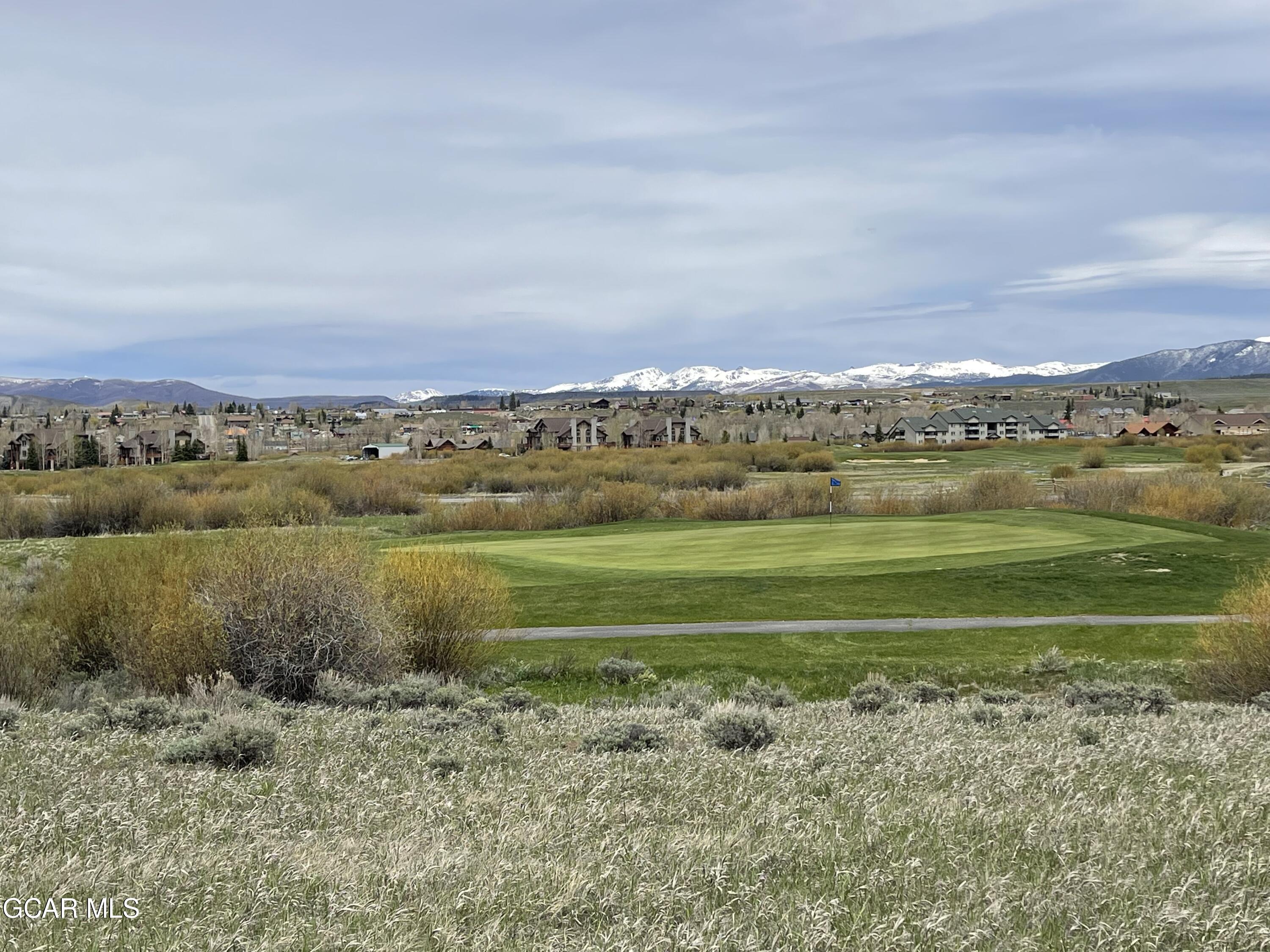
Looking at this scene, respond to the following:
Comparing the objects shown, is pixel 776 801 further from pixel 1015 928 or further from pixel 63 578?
pixel 63 578

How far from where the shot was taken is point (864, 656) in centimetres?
2177

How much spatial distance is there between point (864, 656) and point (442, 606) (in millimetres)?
9110

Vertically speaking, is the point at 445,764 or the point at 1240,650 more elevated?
the point at 445,764

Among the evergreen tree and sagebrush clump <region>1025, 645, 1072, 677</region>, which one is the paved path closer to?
sagebrush clump <region>1025, 645, 1072, 677</region>

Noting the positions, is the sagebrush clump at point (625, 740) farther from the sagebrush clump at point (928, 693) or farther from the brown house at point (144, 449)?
the brown house at point (144, 449)

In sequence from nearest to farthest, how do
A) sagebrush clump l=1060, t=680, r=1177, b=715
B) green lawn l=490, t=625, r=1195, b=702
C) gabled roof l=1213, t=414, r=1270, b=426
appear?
sagebrush clump l=1060, t=680, r=1177, b=715 → green lawn l=490, t=625, r=1195, b=702 → gabled roof l=1213, t=414, r=1270, b=426

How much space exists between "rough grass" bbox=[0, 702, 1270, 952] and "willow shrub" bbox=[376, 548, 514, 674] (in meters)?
9.17

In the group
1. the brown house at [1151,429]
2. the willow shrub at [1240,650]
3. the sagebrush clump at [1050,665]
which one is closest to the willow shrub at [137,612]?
the sagebrush clump at [1050,665]

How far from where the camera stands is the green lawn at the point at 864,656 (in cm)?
1905

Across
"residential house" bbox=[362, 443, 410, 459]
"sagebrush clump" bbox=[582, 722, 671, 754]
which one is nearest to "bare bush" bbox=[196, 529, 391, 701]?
"sagebrush clump" bbox=[582, 722, 671, 754]

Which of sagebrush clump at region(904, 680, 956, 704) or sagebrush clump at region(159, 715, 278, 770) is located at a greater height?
sagebrush clump at region(159, 715, 278, 770)

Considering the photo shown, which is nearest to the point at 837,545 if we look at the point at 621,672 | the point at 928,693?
the point at 621,672

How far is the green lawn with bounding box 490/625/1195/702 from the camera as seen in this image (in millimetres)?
19047

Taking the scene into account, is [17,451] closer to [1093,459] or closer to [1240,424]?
[1093,459]
